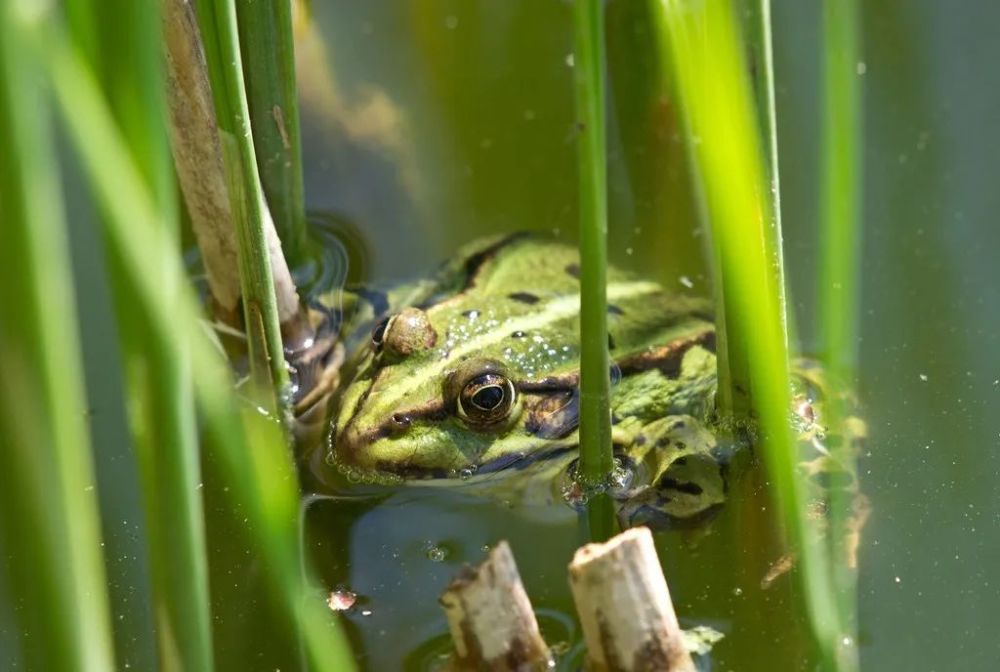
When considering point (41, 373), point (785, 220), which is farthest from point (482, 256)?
point (41, 373)

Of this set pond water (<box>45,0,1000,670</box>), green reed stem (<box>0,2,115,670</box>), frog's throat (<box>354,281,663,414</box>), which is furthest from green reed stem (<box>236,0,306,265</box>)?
green reed stem (<box>0,2,115,670</box>)

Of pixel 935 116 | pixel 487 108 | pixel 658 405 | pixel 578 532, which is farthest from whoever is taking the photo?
pixel 487 108

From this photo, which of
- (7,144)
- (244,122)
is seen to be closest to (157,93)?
(7,144)

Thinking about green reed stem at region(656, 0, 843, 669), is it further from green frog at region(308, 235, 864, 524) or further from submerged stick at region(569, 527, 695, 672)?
green frog at region(308, 235, 864, 524)

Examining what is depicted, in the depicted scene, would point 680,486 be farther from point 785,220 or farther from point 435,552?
point 785,220

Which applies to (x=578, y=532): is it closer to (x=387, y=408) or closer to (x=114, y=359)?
(x=387, y=408)

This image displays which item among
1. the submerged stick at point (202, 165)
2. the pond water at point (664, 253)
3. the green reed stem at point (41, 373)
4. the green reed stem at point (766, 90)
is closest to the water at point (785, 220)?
the pond water at point (664, 253)
